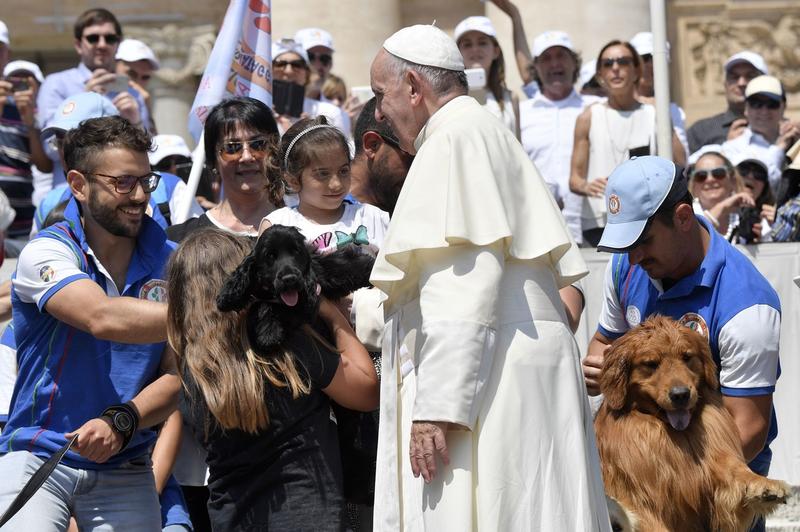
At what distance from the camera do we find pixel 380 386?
4.90 meters

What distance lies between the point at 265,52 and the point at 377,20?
584 cm

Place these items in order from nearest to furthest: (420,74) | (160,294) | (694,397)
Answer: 1. (420,74)
2. (694,397)
3. (160,294)

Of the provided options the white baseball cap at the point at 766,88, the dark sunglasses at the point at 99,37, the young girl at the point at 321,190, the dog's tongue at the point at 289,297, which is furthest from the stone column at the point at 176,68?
the dog's tongue at the point at 289,297

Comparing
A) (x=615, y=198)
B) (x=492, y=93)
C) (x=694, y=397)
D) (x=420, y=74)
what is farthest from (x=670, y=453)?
(x=492, y=93)

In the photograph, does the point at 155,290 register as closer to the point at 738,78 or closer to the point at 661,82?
the point at 661,82

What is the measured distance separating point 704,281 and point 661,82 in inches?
116

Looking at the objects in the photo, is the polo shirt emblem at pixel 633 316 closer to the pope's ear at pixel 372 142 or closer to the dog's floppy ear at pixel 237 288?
the pope's ear at pixel 372 142

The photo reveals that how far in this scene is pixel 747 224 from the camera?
28.1 ft

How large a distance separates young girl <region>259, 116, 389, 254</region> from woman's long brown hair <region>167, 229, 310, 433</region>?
85 cm

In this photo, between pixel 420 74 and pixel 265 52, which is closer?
pixel 420 74

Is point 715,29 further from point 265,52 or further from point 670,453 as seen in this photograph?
point 670,453

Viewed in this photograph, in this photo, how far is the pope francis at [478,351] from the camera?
4.43m

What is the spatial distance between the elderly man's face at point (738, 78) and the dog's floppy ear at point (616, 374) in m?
6.16

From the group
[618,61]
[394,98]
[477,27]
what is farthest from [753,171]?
[394,98]
